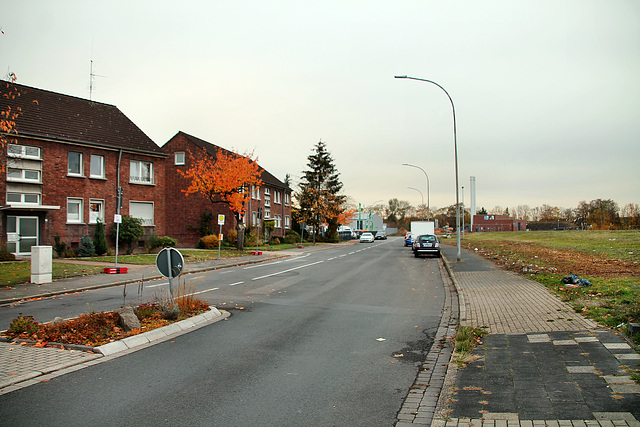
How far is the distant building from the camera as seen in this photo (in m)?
→ 129

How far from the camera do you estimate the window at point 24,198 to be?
24.0 m

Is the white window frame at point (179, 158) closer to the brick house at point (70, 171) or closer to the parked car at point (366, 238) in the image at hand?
the brick house at point (70, 171)

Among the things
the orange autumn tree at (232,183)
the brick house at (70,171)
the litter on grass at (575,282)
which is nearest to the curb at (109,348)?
the litter on grass at (575,282)

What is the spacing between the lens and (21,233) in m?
23.9

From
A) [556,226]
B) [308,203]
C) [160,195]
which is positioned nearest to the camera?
[160,195]

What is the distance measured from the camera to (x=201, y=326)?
8.62 m

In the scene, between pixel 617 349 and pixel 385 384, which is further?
pixel 617 349

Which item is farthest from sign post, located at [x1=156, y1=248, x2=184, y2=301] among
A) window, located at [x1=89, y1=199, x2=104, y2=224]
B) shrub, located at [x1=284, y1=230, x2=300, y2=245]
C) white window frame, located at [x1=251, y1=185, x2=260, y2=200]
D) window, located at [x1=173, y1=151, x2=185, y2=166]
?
shrub, located at [x1=284, y1=230, x2=300, y2=245]

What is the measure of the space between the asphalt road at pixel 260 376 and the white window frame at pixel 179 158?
32.5 metres

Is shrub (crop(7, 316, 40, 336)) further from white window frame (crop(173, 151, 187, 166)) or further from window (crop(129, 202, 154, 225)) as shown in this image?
white window frame (crop(173, 151, 187, 166))

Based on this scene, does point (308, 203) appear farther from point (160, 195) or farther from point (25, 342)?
point (25, 342)

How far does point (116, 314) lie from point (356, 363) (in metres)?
4.41

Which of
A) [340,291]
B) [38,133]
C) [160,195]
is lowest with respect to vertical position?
[340,291]

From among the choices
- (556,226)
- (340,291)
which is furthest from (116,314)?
(556,226)
